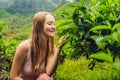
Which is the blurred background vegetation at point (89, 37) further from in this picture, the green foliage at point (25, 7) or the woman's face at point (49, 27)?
the green foliage at point (25, 7)

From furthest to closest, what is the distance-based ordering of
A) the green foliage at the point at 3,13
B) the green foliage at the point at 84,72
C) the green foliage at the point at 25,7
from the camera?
the green foliage at the point at 25,7 → the green foliage at the point at 3,13 → the green foliage at the point at 84,72

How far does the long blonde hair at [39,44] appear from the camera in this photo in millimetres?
4887

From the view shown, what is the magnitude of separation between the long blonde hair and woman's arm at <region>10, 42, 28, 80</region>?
0.54ft

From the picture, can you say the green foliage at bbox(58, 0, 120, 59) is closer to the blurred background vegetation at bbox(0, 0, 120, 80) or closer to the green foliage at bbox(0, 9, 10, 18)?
the blurred background vegetation at bbox(0, 0, 120, 80)

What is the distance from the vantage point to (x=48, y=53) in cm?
516

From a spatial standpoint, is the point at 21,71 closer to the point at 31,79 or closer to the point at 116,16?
the point at 31,79

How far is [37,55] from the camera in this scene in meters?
5.05

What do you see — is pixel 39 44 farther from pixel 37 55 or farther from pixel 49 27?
pixel 49 27

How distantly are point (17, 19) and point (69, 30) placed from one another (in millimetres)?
145138

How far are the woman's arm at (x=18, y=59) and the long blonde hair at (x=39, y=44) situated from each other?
16 centimetres

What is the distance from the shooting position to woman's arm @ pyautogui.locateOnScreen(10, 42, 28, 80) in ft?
16.1

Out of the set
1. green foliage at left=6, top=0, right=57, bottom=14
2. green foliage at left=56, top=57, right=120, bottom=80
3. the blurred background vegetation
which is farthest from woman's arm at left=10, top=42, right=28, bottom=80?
green foliage at left=6, top=0, right=57, bottom=14

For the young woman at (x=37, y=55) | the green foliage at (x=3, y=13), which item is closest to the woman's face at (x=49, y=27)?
the young woman at (x=37, y=55)

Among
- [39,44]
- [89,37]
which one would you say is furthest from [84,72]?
[89,37]
